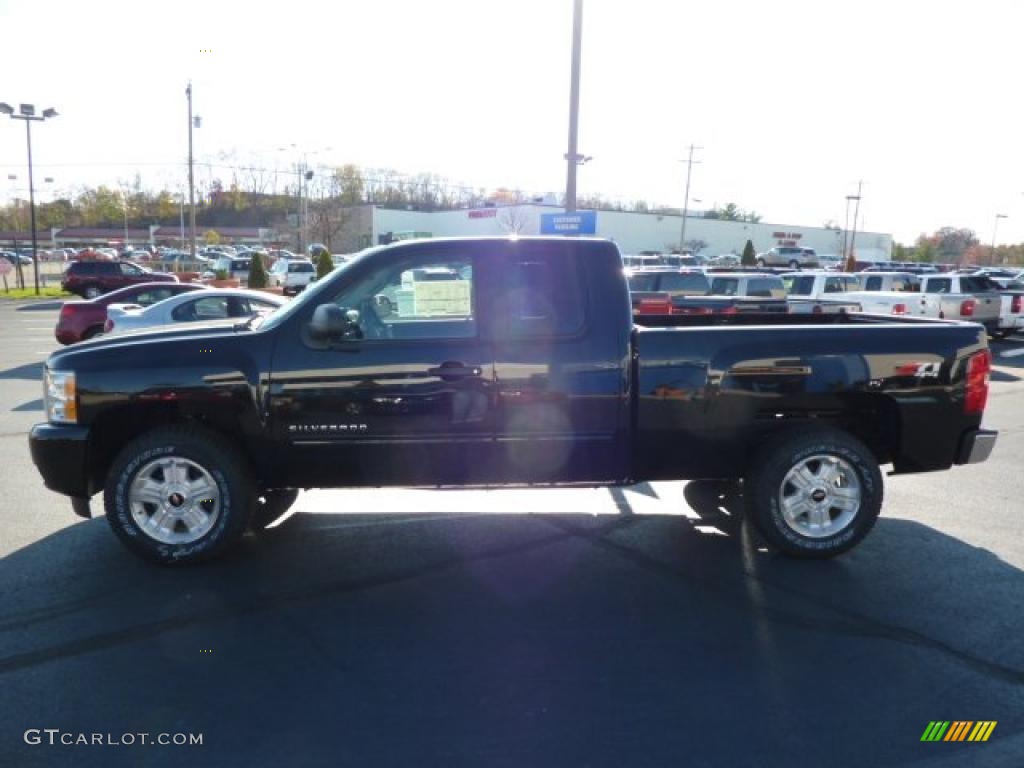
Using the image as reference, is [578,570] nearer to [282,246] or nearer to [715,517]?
[715,517]

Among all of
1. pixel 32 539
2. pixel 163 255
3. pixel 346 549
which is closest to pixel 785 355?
pixel 346 549

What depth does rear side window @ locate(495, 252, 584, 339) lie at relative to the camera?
521 centimetres

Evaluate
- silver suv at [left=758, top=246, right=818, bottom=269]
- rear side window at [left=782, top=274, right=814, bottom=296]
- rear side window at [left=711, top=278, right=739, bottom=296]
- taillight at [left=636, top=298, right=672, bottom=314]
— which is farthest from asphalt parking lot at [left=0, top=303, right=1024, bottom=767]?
silver suv at [left=758, top=246, right=818, bottom=269]

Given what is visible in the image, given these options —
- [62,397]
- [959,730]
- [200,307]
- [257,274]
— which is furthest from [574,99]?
[257,274]

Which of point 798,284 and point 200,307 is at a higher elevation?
point 798,284

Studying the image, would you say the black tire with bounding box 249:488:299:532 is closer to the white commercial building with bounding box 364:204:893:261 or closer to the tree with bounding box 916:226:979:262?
the white commercial building with bounding box 364:204:893:261

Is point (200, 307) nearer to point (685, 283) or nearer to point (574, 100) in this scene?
point (574, 100)

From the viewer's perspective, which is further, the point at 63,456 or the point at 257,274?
the point at 257,274

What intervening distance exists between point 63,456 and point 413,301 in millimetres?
2329

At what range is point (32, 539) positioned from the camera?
5777 mm

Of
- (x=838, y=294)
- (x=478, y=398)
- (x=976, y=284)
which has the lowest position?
(x=838, y=294)

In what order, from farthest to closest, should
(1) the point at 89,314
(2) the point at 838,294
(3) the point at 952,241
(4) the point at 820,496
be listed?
(3) the point at 952,241
(2) the point at 838,294
(1) the point at 89,314
(4) the point at 820,496

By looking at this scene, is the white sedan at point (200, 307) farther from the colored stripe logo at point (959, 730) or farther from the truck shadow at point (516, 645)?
the colored stripe logo at point (959, 730)

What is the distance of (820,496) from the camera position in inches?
215
